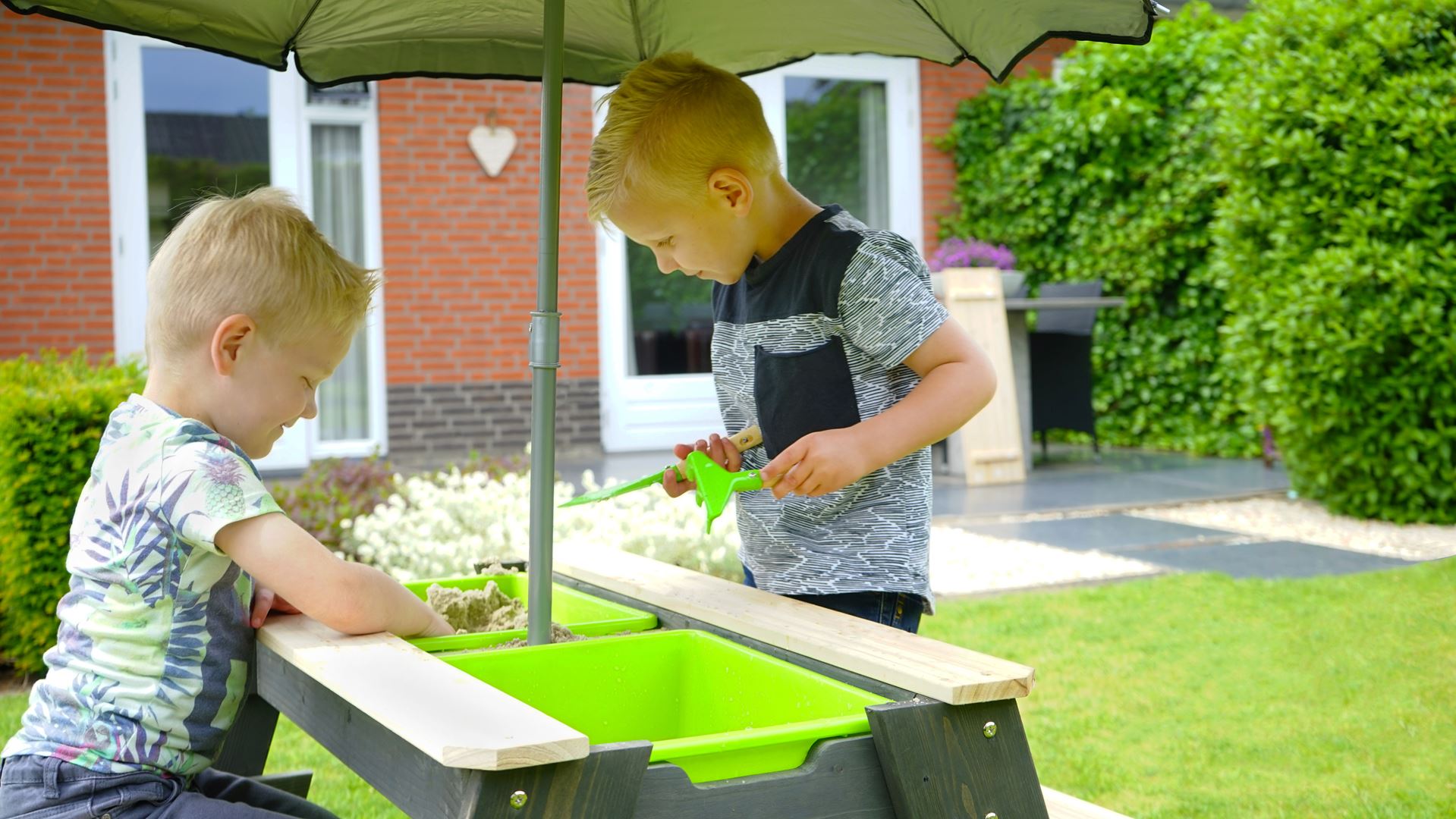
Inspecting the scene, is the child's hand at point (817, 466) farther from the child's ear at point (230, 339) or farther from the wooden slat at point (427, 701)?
the child's ear at point (230, 339)

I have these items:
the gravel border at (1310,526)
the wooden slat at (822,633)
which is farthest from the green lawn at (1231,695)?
the wooden slat at (822,633)

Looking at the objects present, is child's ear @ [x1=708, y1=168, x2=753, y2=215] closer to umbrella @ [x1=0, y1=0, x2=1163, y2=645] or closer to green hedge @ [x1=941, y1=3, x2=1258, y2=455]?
umbrella @ [x1=0, y1=0, x2=1163, y2=645]

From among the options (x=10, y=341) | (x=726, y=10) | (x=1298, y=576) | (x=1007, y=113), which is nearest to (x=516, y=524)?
(x=726, y=10)

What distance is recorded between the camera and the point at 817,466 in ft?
5.24

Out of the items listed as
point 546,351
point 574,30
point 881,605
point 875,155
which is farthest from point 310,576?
point 875,155

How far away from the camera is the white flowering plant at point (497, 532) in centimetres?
454

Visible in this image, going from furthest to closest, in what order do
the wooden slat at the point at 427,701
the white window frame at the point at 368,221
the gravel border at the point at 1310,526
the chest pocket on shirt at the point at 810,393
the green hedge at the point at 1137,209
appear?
the green hedge at the point at 1137,209 < the white window frame at the point at 368,221 < the gravel border at the point at 1310,526 < the chest pocket on shirt at the point at 810,393 < the wooden slat at the point at 427,701

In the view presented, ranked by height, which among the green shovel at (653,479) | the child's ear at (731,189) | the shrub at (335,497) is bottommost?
the shrub at (335,497)

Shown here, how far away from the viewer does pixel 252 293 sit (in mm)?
1601

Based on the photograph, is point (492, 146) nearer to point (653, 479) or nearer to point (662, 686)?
point (653, 479)

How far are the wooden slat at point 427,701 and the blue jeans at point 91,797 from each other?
180 millimetres

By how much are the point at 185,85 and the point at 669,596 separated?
8.15 meters

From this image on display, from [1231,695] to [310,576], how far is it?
313 centimetres

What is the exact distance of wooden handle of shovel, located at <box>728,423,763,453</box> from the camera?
2006 mm
